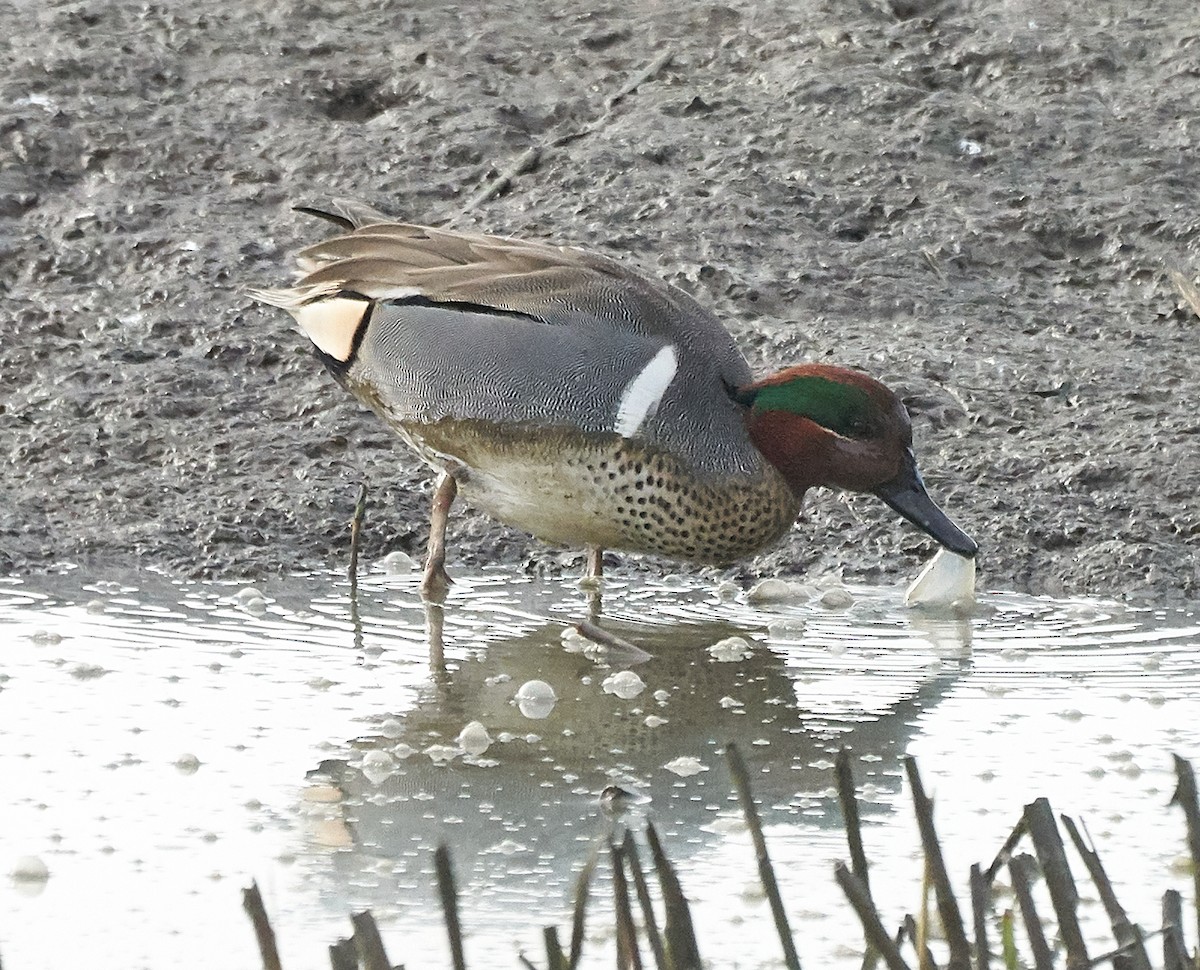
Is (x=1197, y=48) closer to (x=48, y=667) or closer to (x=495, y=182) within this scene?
(x=495, y=182)

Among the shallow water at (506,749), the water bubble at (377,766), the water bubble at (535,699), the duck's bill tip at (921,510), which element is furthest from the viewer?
the duck's bill tip at (921,510)

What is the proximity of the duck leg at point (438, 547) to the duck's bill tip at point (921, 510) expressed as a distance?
1.04m

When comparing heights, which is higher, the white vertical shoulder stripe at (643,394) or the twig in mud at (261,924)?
the white vertical shoulder stripe at (643,394)

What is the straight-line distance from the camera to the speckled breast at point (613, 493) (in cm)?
469

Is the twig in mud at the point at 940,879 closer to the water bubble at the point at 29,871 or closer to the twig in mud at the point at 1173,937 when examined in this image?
the twig in mud at the point at 1173,937

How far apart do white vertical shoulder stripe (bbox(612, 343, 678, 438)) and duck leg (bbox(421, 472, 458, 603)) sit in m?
0.52

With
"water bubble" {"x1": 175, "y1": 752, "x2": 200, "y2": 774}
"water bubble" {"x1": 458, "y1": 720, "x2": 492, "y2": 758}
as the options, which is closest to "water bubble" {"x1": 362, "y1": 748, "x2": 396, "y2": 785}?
"water bubble" {"x1": 458, "y1": 720, "x2": 492, "y2": 758}

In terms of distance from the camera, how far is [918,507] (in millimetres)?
4844

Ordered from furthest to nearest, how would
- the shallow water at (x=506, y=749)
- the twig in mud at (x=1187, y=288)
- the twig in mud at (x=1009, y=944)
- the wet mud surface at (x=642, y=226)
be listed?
the twig in mud at (x=1187, y=288) → the wet mud surface at (x=642, y=226) → the shallow water at (x=506, y=749) → the twig in mud at (x=1009, y=944)

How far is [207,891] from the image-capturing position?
3.13m

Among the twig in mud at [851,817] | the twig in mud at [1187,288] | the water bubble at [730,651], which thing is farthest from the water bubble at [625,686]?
the twig in mud at [1187,288]

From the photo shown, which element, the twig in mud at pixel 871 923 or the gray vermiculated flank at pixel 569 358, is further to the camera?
the gray vermiculated flank at pixel 569 358

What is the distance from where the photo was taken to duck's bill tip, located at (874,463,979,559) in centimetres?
477

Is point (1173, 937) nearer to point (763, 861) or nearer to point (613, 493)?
point (763, 861)
